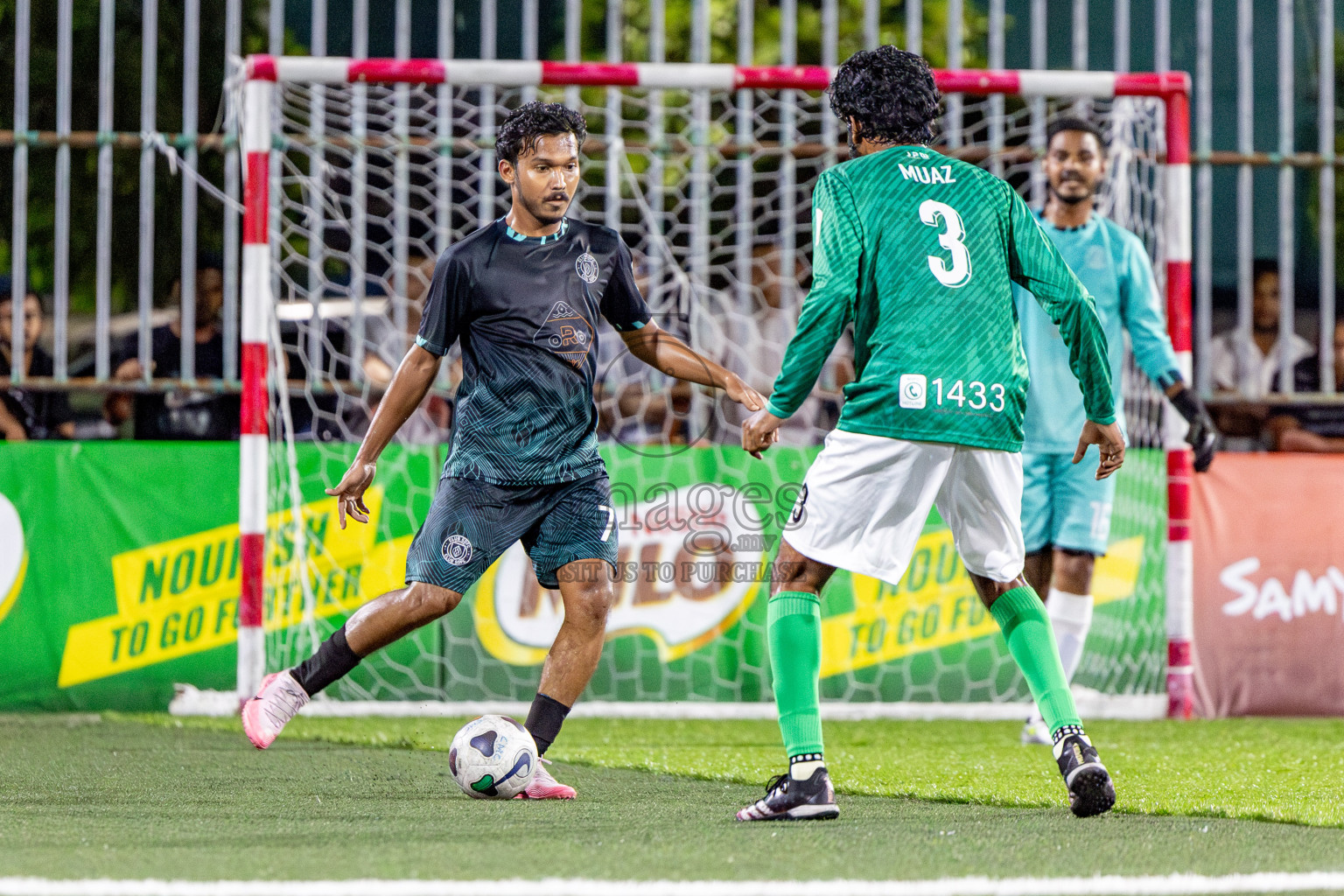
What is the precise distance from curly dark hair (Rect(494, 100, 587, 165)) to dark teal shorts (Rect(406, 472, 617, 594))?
2.98 feet

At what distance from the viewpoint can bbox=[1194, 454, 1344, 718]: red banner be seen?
726 cm

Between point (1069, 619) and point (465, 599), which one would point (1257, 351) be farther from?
point (465, 599)

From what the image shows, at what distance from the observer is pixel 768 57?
10.1 m

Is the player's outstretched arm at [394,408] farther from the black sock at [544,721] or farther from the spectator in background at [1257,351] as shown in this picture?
the spectator in background at [1257,351]

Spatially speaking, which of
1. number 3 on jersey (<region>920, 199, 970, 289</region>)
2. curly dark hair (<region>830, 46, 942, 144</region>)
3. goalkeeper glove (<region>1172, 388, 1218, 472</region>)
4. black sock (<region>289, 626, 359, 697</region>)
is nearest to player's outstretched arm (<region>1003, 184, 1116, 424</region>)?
number 3 on jersey (<region>920, 199, 970, 289</region>)

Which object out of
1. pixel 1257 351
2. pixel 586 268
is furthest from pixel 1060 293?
Result: pixel 1257 351

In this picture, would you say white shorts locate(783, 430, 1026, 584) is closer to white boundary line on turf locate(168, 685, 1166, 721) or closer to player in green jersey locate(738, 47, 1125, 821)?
player in green jersey locate(738, 47, 1125, 821)

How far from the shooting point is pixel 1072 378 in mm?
6035

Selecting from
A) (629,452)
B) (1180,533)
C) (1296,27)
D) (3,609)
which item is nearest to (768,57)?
(1296,27)

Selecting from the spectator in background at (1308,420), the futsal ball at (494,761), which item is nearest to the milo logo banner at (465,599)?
the spectator in background at (1308,420)

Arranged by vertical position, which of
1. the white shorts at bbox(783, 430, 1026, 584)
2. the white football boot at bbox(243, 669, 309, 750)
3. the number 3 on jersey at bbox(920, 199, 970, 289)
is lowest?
the white football boot at bbox(243, 669, 309, 750)

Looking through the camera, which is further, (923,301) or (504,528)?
Answer: (504,528)

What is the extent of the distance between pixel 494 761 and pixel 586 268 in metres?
1.38

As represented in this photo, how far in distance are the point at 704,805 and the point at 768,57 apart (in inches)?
260
